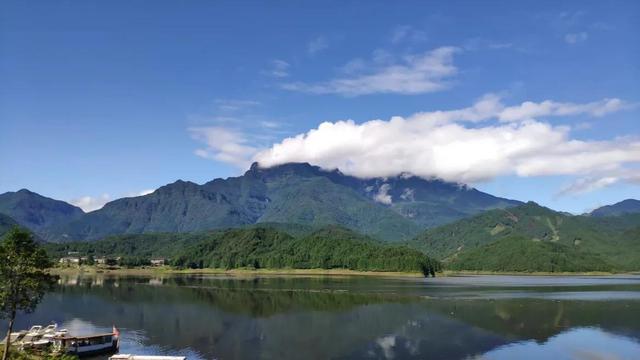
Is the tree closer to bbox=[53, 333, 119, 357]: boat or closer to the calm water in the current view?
bbox=[53, 333, 119, 357]: boat

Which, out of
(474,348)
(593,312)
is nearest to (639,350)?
(474,348)

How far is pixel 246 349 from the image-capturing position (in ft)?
279

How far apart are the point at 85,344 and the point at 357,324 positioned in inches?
2089

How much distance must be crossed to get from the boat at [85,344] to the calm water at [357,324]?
3.11m

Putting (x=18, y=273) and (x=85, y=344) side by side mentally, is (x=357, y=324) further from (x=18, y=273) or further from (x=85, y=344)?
(x=18, y=273)

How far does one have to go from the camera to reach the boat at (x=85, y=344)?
7869 centimetres

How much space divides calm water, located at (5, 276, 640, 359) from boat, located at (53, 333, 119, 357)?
3112 millimetres

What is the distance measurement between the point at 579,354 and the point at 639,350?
1108cm

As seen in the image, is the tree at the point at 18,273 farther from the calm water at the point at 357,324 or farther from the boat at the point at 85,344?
the calm water at the point at 357,324

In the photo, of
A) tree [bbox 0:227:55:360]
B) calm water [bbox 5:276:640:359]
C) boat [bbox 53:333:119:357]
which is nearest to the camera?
tree [bbox 0:227:55:360]

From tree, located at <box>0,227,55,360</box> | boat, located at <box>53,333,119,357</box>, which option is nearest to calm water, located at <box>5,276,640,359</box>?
boat, located at <box>53,333,119,357</box>

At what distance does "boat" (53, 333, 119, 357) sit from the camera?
258 ft

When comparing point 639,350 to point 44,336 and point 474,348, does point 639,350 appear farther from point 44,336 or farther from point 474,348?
point 44,336

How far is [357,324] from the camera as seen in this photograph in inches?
4449
